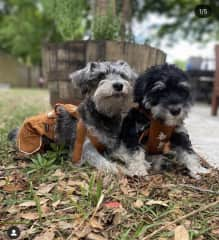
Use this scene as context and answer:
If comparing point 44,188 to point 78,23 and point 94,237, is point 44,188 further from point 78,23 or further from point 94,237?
point 78,23

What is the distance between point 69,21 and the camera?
17.3 feet

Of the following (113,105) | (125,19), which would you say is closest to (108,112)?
(113,105)

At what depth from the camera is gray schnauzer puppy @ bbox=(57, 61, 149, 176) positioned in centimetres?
300

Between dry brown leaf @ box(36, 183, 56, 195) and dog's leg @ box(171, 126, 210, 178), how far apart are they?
115cm

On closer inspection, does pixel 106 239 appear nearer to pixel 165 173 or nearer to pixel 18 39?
pixel 165 173

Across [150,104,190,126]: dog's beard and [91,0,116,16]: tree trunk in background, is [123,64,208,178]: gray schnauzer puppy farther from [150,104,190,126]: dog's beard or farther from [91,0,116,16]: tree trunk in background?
[91,0,116,16]: tree trunk in background

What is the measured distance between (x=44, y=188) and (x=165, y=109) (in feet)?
3.53

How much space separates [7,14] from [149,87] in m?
34.5

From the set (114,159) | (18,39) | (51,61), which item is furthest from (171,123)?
(18,39)

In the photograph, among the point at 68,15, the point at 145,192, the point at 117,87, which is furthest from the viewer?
the point at 68,15

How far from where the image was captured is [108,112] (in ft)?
10.4

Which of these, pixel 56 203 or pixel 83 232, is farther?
pixel 56 203

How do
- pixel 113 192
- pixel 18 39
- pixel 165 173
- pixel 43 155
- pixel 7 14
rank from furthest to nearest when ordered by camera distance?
1. pixel 7 14
2. pixel 18 39
3. pixel 43 155
4. pixel 165 173
5. pixel 113 192

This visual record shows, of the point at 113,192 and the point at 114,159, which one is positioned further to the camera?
the point at 114,159
